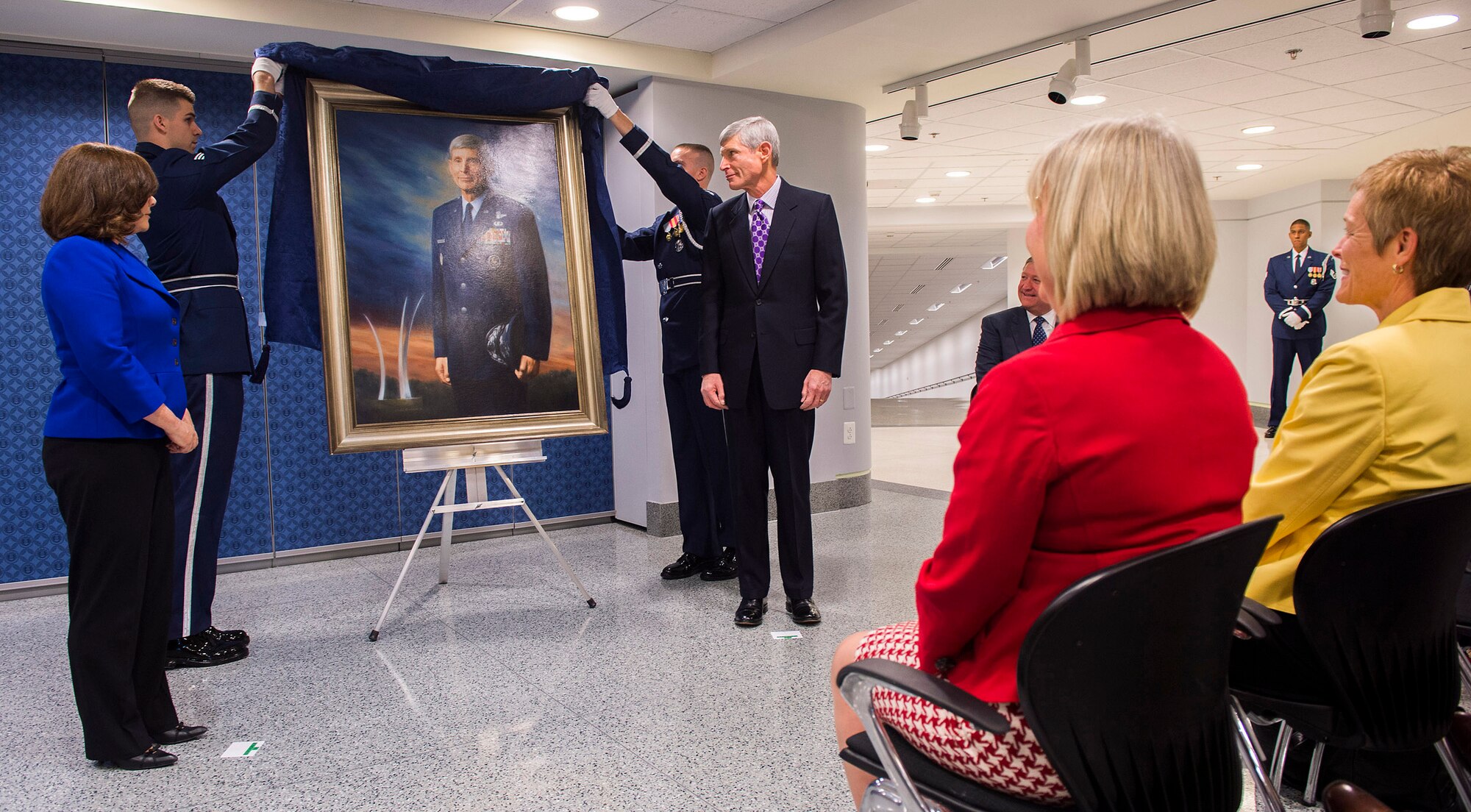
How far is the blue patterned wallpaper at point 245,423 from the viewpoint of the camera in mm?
3957

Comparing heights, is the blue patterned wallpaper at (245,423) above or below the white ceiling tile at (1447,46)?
below

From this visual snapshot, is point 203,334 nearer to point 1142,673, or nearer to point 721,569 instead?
point 721,569

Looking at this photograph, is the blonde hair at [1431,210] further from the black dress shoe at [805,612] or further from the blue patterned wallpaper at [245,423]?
the blue patterned wallpaper at [245,423]

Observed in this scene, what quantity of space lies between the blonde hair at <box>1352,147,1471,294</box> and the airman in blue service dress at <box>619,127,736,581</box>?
2561 millimetres

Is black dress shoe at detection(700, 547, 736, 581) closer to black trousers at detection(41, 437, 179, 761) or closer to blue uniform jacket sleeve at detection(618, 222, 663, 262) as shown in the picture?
blue uniform jacket sleeve at detection(618, 222, 663, 262)

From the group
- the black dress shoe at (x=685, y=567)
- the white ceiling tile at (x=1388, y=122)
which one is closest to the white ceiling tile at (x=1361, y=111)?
the white ceiling tile at (x=1388, y=122)

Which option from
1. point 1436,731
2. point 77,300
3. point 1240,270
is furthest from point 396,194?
point 1240,270

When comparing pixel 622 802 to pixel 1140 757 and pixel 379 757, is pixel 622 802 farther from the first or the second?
pixel 1140 757

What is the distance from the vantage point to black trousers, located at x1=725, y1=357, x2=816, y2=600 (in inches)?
129

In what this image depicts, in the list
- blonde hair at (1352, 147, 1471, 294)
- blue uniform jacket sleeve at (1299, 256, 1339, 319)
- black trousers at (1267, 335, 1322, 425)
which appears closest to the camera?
blonde hair at (1352, 147, 1471, 294)

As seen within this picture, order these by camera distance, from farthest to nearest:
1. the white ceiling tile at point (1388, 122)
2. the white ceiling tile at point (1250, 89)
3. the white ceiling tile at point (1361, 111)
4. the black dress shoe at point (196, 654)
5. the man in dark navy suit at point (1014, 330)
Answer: the white ceiling tile at point (1388, 122) → the white ceiling tile at point (1361, 111) → the white ceiling tile at point (1250, 89) → the man in dark navy suit at point (1014, 330) → the black dress shoe at point (196, 654)

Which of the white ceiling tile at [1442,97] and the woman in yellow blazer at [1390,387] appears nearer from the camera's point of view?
the woman in yellow blazer at [1390,387]

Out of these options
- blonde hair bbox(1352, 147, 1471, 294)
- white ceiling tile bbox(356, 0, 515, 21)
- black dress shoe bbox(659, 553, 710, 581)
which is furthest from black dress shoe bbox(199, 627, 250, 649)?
blonde hair bbox(1352, 147, 1471, 294)

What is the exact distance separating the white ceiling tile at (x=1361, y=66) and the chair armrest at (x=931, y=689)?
217 inches
